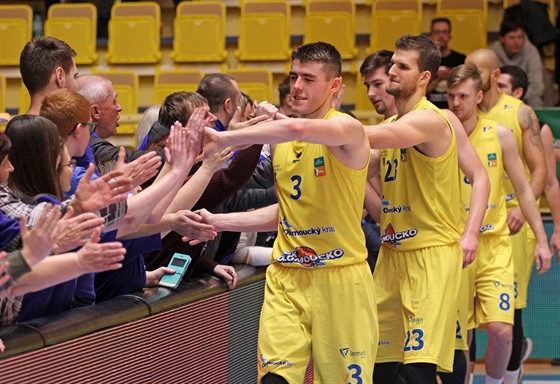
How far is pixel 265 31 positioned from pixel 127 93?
1.93 metres

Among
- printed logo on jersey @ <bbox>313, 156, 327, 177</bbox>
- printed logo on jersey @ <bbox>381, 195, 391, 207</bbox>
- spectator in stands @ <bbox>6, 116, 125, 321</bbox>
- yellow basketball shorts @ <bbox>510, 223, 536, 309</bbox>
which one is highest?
spectator in stands @ <bbox>6, 116, 125, 321</bbox>

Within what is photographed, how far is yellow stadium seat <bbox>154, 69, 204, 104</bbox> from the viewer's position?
38.8 feet

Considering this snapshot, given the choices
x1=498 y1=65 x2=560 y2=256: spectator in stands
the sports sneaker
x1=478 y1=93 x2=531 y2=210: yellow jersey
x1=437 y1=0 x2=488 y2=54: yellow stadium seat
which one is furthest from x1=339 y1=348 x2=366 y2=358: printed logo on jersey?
x1=437 y1=0 x2=488 y2=54: yellow stadium seat

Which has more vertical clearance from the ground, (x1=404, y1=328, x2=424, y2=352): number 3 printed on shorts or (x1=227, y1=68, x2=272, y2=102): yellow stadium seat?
(x1=227, y1=68, x2=272, y2=102): yellow stadium seat

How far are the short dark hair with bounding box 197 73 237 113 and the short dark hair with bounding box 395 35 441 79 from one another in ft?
4.32

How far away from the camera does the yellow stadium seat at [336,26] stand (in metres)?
12.5

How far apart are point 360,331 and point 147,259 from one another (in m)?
1.40

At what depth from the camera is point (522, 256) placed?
7.92 m

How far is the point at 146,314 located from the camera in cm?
429

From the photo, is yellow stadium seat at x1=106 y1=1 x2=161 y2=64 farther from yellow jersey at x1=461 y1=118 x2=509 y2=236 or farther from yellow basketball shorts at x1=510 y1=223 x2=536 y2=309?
yellow jersey at x1=461 y1=118 x2=509 y2=236

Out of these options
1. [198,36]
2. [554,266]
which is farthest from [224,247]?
[198,36]

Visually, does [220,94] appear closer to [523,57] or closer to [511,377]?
[511,377]

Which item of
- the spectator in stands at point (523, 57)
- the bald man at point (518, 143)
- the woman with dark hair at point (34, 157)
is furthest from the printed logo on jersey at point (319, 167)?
the spectator in stands at point (523, 57)

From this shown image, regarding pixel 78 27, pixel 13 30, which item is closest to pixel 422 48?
pixel 78 27
